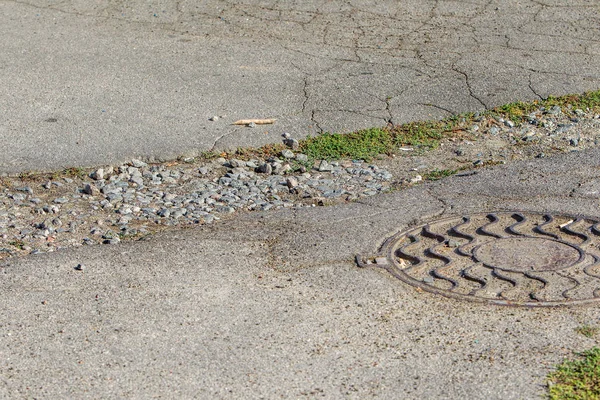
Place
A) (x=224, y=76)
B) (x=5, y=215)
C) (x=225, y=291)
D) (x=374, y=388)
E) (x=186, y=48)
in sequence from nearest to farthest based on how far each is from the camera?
(x=374, y=388)
(x=225, y=291)
(x=5, y=215)
(x=224, y=76)
(x=186, y=48)

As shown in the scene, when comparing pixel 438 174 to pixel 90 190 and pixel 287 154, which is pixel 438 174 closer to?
pixel 287 154

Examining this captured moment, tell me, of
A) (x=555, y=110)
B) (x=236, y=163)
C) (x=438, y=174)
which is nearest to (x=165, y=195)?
(x=236, y=163)

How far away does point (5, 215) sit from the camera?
5211mm

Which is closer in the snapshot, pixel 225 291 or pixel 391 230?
pixel 225 291

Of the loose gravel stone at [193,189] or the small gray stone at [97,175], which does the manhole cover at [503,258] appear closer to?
the loose gravel stone at [193,189]

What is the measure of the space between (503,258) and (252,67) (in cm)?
390

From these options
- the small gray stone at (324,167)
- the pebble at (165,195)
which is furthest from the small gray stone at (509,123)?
the small gray stone at (324,167)

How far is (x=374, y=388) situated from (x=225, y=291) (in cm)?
110

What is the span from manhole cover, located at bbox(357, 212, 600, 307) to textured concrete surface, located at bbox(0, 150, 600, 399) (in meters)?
0.11

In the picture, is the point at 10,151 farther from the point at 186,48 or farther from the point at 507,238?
the point at 507,238

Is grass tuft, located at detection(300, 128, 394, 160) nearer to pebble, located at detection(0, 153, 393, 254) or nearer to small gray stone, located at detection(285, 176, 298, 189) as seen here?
pebble, located at detection(0, 153, 393, 254)

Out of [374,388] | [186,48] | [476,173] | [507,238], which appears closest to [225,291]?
[374,388]

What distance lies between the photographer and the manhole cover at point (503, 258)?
420 cm

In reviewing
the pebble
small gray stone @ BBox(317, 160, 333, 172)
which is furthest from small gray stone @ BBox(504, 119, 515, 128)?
small gray stone @ BBox(317, 160, 333, 172)
